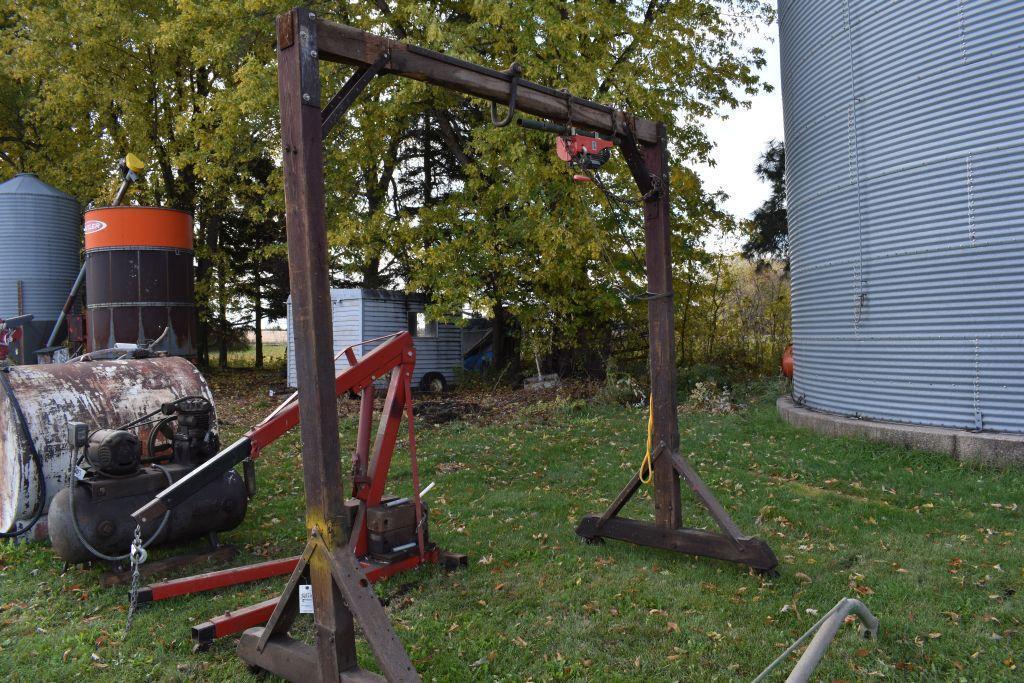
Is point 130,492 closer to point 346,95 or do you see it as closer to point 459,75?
point 346,95

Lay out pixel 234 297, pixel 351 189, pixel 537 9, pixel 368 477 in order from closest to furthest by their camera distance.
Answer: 1. pixel 368 477
2. pixel 537 9
3. pixel 351 189
4. pixel 234 297

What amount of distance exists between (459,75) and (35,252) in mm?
15539

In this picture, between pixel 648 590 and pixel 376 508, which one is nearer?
pixel 648 590

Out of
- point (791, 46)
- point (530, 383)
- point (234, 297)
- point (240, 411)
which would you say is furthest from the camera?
point (234, 297)

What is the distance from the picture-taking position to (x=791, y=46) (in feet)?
33.6

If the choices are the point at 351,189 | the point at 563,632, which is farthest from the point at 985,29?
the point at 351,189

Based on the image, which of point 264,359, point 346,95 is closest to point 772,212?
point 346,95

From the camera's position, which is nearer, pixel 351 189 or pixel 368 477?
pixel 368 477

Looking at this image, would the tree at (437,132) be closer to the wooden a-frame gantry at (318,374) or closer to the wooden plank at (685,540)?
the wooden plank at (685,540)

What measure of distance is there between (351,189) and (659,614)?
1398cm

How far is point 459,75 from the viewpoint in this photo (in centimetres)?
438

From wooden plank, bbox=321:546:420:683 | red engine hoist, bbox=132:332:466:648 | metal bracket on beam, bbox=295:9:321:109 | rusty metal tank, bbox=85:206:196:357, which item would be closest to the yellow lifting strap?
red engine hoist, bbox=132:332:466:648

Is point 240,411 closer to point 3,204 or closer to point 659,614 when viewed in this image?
point 3,204

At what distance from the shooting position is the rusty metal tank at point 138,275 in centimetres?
1144
